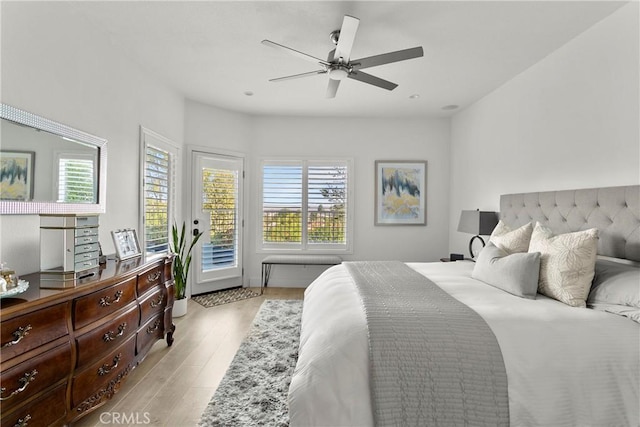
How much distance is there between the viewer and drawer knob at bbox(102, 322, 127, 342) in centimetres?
188

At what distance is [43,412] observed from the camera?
1482 mm

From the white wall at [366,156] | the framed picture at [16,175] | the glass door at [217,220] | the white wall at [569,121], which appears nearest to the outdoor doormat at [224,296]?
the glass door at [217,220]

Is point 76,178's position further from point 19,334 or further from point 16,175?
point 19,334

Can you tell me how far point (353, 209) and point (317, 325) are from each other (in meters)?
3.35

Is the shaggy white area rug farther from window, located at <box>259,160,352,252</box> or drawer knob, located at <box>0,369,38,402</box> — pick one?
window, located at <box>259,160,352,252</box>

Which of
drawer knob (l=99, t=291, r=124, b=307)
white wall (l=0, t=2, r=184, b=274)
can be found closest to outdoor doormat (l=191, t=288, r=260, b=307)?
white wall (l=0, t=2, r=184, b=274)

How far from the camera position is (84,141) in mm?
2365

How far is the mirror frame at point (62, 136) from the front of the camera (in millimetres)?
1759

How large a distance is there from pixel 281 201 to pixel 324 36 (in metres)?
2.75

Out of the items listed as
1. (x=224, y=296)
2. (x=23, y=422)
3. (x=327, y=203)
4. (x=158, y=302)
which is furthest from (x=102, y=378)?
(x=327, y=203)

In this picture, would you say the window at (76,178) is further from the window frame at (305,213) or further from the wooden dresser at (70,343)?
the window frame at (305,213)

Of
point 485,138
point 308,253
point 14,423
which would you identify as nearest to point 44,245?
point 14,423

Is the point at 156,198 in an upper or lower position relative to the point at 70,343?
upper

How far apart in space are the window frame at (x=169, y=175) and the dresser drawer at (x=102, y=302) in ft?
2.40
